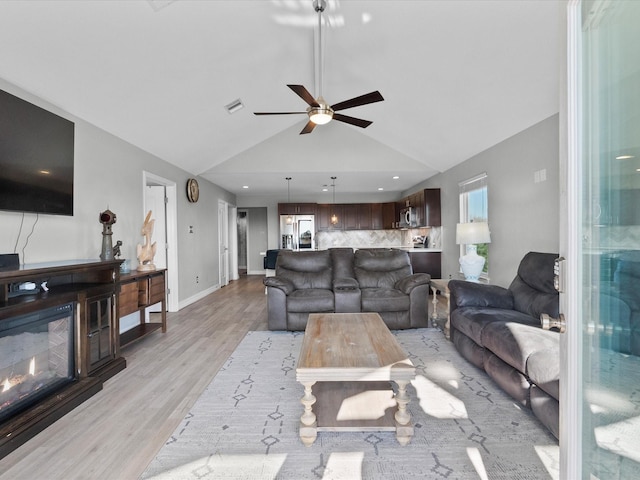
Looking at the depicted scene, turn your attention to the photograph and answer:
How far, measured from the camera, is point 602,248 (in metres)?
0.80

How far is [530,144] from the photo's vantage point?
3.53 m

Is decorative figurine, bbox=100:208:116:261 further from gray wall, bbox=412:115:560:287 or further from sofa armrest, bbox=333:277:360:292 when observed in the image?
gray wall, bbox=412:115:560:287

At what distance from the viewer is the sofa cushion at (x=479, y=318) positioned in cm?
250

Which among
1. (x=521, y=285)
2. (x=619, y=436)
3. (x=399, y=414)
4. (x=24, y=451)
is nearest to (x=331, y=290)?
(x=521, y=285)

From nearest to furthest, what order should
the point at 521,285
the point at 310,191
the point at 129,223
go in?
the point at 521,285
the point at 129,223
the point at 310,191

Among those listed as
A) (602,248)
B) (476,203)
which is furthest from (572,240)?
(476,203)

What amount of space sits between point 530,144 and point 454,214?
213 cm

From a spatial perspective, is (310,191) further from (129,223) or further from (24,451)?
(24,451)

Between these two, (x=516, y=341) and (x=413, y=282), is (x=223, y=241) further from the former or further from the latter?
(x=516, y=341)

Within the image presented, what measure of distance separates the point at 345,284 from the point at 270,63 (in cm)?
274

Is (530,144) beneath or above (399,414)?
above

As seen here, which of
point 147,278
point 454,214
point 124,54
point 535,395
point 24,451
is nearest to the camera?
point 24,451

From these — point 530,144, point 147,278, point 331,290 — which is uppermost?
point 530,144

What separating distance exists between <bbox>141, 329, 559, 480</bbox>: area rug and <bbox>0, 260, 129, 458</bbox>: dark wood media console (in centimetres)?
83
